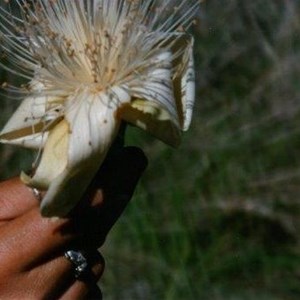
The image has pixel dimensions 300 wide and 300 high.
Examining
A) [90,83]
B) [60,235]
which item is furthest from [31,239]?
[90,83]

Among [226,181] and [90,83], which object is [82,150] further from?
[226,181]

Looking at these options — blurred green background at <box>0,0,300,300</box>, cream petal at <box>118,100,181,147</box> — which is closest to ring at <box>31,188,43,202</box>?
cream petal at <box>118,100,181,147</box>

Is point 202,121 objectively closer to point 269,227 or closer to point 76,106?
point 269,227

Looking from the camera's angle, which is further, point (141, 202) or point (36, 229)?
point (141, 202)

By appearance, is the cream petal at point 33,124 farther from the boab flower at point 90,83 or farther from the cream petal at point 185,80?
the cream petal at point 185,80

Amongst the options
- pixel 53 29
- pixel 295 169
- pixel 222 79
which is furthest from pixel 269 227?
pixel 53 29

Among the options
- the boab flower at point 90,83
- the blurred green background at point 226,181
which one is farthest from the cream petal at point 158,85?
the blurred green background at point 226,181

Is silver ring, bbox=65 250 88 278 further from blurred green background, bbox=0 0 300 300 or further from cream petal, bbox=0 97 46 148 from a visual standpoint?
blurred green background, bbox=0 0 300 300
